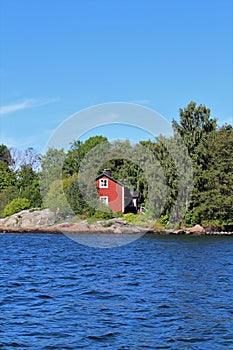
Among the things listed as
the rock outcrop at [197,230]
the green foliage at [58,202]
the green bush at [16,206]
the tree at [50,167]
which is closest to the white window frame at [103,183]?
the green foliage at [58,202]

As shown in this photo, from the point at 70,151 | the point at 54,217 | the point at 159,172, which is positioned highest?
the point at 70,151

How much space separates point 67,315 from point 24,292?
4156mm

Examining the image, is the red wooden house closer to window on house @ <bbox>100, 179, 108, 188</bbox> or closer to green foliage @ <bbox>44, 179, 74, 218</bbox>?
window on house @ <bbox>100, 179, 108, 188</bbox>

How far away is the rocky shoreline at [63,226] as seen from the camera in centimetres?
5772

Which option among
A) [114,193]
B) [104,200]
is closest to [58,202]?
[104,200]

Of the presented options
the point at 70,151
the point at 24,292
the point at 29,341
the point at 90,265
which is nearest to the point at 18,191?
the point at 70,151

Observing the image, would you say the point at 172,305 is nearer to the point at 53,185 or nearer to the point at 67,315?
the point at 67,315

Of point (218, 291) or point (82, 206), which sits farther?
point (82, 206)

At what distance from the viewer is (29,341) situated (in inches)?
Result: 518

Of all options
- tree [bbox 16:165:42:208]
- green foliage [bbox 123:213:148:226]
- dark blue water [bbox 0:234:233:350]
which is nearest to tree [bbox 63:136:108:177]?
tree [bbox 16:165:42:208]

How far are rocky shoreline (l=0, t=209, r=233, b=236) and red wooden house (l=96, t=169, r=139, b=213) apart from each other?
21.2ft

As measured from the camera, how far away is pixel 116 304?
1755 centimetres

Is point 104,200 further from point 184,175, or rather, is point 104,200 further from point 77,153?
point 77,153

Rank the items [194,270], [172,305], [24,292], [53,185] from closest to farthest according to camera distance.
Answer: [172,305]
[24,292]
[194,270]
[53,185]
